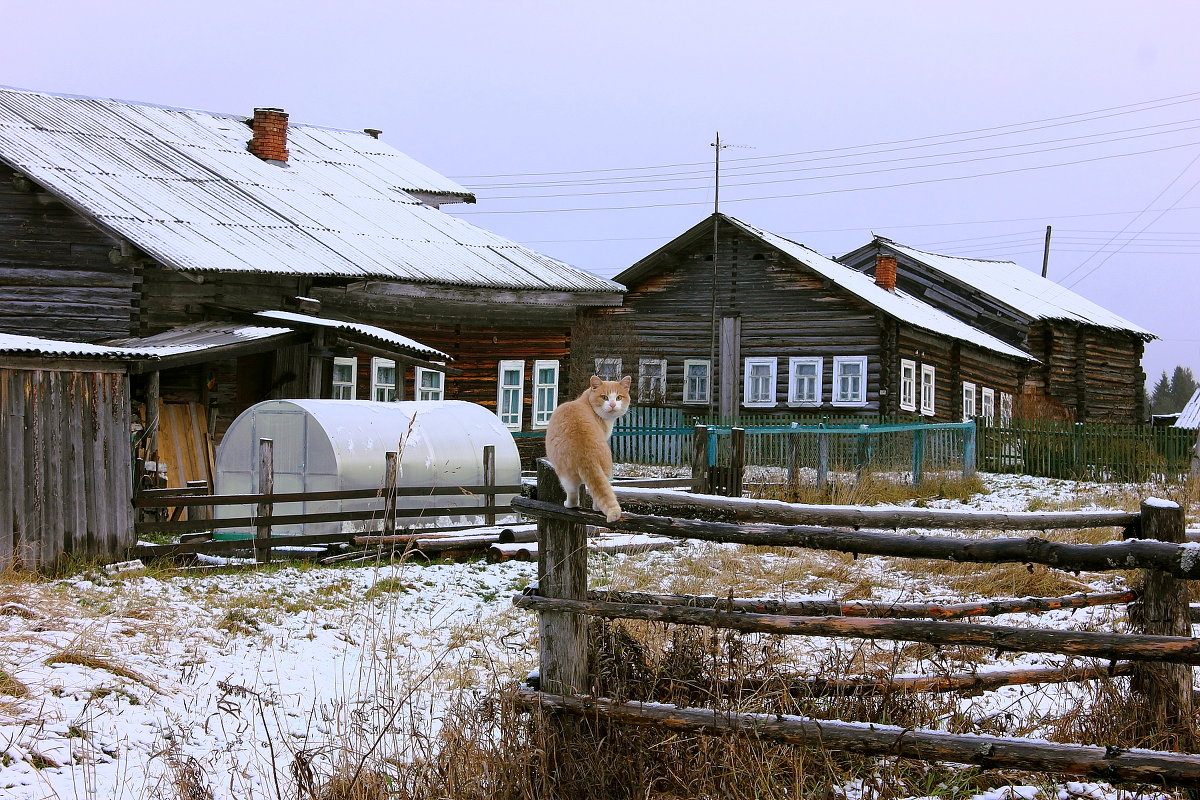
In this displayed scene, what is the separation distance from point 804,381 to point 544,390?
7.22 m

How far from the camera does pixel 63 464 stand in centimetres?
1119

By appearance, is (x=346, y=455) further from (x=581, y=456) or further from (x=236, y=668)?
(x=581, y=456)

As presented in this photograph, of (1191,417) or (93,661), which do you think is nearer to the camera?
(93,661)

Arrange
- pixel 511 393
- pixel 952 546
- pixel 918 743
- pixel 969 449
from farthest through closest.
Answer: pixel 511 393, pixel 969 449, pixel 952 546, pixel 918 743

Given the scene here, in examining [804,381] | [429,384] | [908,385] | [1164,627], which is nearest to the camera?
[1164,627]

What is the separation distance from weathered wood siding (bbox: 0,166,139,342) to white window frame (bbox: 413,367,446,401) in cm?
606

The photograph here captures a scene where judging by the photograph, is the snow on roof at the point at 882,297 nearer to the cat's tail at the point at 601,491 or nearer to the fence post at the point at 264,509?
the fence post at the point at 264,509

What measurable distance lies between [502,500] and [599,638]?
9.85 metres

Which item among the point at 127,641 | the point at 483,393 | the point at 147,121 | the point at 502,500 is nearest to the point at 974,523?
the point at 127,641

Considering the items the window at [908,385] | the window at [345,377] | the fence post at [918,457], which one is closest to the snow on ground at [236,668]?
the window at [345,377]

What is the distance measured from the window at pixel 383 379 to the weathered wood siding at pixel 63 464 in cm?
954

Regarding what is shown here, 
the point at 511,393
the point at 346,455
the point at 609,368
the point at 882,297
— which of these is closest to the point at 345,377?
the point at 511,393

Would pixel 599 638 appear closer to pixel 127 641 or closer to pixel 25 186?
pixel 127 641

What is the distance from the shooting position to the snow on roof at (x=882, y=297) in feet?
92.1
